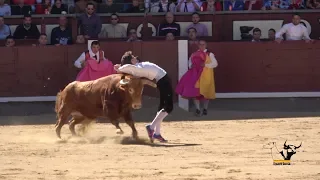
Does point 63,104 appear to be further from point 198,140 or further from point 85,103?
point 198,140

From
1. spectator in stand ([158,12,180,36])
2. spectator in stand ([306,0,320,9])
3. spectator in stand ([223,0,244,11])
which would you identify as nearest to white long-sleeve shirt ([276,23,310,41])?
spectator in stand ([306,0,320,9])

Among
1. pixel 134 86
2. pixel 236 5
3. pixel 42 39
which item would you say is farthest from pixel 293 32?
pixel 134 86

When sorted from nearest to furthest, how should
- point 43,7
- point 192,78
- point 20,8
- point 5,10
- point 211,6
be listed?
point 192,78 → point 211,6 → point 5,10 → point 20,8 → point 43,7

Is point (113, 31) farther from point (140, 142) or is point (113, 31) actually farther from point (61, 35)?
point (140, 142)

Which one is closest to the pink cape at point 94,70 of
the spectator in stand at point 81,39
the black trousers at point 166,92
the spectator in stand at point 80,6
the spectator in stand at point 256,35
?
the spectator in stand at point 81,39

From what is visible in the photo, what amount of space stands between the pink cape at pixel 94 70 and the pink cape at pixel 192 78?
4.28ft

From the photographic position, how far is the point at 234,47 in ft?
51.7

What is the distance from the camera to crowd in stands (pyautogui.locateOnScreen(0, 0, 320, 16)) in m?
16.3

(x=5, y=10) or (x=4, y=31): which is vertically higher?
(x=5, y=10)

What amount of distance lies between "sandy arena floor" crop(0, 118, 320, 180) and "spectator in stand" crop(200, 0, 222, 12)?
3298 mm

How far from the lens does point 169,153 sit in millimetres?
9836

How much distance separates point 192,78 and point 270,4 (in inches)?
97.4

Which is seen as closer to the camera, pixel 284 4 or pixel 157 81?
Answer: pixel 157 81

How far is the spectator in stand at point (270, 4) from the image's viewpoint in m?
16.3
